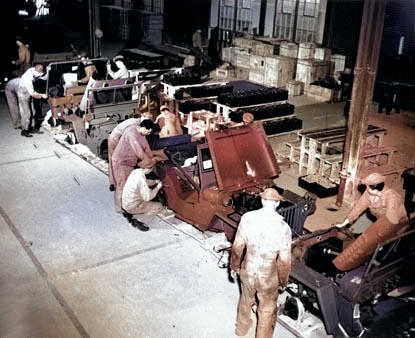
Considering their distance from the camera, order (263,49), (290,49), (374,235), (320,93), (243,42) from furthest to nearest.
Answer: (243,42) < (263,49) < (290,49) < (320,93) < (374,235)

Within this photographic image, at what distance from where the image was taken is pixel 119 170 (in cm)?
770

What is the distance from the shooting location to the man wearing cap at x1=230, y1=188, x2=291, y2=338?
4594 millimetres

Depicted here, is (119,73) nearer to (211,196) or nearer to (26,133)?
(26,133)

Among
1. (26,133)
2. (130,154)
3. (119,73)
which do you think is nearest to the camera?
(130,154)

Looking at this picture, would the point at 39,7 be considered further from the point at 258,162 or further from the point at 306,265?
the point at 306,265

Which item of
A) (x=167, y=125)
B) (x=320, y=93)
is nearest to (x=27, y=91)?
(x=167, y=125)

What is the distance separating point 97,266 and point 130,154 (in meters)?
1.98

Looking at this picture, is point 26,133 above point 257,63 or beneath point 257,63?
beneath

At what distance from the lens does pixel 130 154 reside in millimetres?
7633

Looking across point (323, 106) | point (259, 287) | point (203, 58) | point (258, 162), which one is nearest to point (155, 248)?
point (258, 162)

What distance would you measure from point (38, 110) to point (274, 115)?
6.14 meters

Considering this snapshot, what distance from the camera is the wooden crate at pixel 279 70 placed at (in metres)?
15.9

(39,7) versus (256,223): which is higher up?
(39,7)

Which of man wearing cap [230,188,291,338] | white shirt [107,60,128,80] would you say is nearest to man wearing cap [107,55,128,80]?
white shirt [107,60,128,80]
